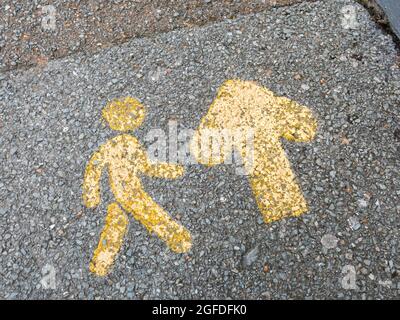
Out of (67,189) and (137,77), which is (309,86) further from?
(67,189)

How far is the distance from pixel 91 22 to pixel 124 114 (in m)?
0.78

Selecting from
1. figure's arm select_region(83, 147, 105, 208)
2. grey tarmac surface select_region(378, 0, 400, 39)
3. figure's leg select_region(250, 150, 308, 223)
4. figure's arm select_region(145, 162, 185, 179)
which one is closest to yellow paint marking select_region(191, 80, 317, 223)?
figure's leg select_region(250, 150, 308, 223)

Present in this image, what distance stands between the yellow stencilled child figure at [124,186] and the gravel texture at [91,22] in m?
0.56

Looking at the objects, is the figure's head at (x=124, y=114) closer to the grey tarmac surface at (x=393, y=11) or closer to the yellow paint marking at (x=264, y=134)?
the yellow paint marking at (x=264, y=134)

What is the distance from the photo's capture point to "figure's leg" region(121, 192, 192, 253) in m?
2.25

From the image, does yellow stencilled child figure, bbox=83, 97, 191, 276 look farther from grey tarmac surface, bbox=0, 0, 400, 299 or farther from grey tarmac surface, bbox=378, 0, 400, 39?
grey tarmac surface, bbox=378, 0, 400, 39

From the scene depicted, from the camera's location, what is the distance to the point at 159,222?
7.55 feet

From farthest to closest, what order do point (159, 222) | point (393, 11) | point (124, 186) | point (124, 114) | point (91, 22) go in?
point (91, 22)
point (393, 11)
point (124, 114)
point (124, 186)
point (159, 222)

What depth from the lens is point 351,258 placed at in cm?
215

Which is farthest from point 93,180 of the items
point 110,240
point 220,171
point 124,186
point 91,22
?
point 91,22

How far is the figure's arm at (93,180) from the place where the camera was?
2381mm

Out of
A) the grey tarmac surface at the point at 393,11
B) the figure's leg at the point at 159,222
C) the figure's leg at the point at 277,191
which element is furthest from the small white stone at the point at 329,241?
the grey tarmac surface at the point at 393,11

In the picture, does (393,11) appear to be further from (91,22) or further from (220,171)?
(91,22)
